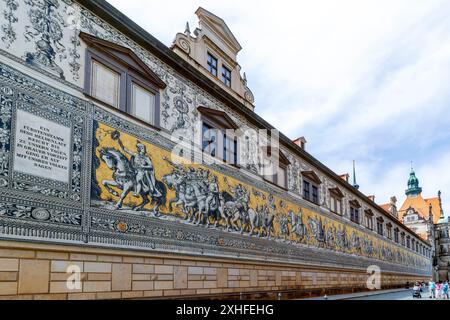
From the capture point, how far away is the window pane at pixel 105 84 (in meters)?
8.91

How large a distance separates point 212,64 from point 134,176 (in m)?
7.41

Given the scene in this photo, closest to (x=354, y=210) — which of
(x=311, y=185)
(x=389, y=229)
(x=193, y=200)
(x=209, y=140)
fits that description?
(x=311, y=185)

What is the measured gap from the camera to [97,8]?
916cm

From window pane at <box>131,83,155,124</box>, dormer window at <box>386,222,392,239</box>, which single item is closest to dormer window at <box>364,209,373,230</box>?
dormer window at <box>386,222,392,239</box>

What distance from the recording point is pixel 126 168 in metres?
8.95

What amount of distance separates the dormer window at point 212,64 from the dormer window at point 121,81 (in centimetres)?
452

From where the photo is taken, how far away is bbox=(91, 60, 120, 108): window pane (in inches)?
351

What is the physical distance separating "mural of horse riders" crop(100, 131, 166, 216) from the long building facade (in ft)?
0.10

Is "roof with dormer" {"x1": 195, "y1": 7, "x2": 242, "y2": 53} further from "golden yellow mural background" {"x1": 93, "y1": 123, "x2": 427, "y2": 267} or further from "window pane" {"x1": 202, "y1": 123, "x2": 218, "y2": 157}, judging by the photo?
"golden yellow mural background" {"x1": 93, "y1": 123, "x2": 427, "y2": 267}

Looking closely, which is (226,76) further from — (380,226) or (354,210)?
(380,226)

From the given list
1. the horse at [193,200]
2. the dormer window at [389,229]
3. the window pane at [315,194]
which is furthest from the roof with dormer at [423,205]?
the horse at [193,200]
